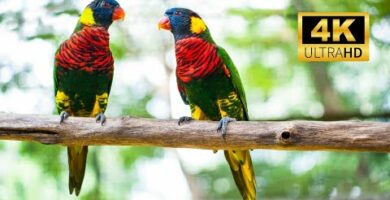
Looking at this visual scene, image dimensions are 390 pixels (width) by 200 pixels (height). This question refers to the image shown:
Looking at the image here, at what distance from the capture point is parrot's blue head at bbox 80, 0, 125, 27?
301cm

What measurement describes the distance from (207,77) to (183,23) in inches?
11.1

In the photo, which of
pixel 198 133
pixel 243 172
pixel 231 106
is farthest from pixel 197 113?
pixel 198 133

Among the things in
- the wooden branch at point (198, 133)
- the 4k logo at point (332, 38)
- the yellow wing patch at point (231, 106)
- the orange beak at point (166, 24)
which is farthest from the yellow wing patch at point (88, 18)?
the 4k logo at point (332, 38)

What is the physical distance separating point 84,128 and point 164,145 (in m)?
0.35

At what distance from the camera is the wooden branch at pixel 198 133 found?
241 cm

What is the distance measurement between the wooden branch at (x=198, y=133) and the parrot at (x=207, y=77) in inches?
15.3

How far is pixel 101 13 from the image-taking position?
9.91 feet

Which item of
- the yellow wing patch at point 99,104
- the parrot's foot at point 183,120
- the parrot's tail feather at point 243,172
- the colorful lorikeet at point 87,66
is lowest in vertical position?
the parrot's tail feather at point 243,172

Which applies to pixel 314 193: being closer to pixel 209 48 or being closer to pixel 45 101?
pixel 209 48

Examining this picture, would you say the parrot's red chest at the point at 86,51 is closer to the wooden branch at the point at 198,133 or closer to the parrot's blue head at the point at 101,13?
the parrot's blue head at the point at 101,13

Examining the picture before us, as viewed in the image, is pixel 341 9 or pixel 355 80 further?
pixel 355 80

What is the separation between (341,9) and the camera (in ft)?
11.3

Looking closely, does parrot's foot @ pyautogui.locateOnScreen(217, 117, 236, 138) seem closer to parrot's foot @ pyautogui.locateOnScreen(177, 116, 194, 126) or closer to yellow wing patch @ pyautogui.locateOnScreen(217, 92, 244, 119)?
parrot's foot @ pyautogui.locateOnScreen(177, 116, 194, 126)

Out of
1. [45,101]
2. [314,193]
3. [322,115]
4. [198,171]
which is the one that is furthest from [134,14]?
[314,193]
